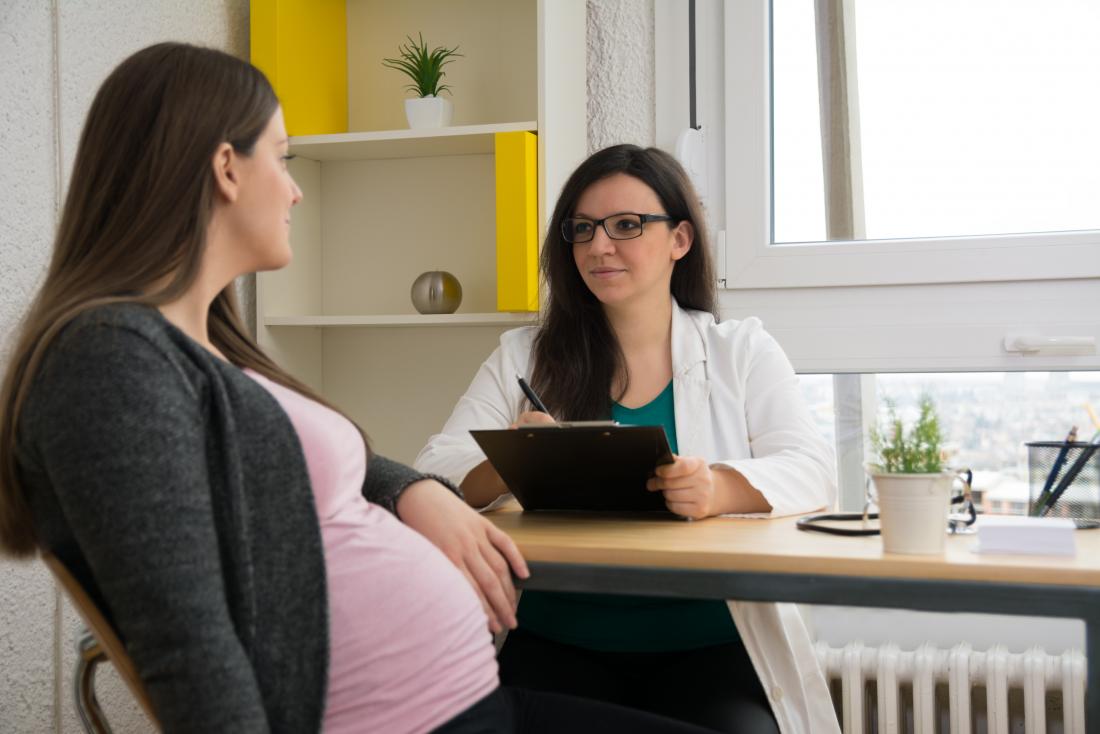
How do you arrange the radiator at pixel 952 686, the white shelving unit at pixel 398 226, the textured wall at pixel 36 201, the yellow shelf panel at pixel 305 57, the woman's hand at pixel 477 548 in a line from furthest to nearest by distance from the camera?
the white shelving unit at pixel 398 226, the yellow shelf panel at pixel 305 57, the radiator at pixel 952 686, the textured wall at pixel 36 201, the woman's hand at pixel 477 548

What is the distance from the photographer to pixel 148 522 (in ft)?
2.90

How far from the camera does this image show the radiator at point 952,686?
218cm

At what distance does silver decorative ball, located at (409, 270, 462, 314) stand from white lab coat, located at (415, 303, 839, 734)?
467mm

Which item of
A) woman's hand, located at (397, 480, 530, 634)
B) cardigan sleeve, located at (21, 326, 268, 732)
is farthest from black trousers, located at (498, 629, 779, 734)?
cardigan sleeve, located at (21, 326, 268, 732)

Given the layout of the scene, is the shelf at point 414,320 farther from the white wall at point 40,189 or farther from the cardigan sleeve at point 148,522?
the cardigan sleeve at point 148,522

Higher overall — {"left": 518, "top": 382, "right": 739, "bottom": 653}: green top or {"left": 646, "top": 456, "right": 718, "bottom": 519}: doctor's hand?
{"left": 646, "top": 456, "right": 718, "bottom": 519}: doctor's hand

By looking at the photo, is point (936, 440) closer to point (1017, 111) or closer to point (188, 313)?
point (188, 313)

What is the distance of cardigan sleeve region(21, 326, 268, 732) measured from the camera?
88cm

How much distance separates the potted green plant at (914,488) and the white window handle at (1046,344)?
1.28 metres

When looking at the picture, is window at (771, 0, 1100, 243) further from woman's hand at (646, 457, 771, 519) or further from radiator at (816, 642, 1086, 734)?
woman's hand at (646, 457, 771, 519)

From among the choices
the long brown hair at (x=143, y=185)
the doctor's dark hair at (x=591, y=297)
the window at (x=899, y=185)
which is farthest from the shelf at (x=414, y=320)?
the long brown hair at (x=143, y=185)

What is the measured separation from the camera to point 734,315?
256 cm

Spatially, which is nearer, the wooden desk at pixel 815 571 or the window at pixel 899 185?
the wooden desk at pixel 815 571

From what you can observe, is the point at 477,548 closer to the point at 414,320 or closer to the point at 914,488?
the point at 914,488
